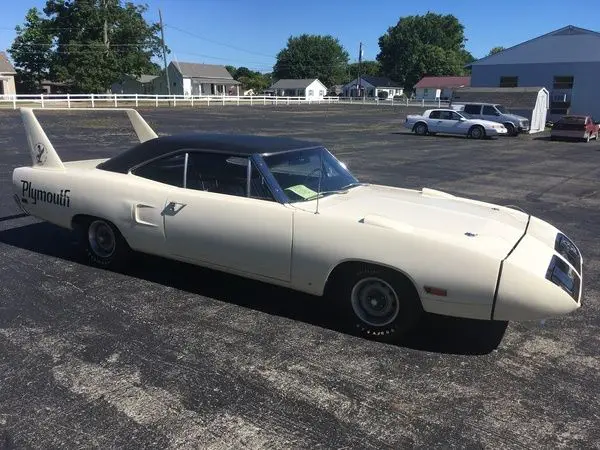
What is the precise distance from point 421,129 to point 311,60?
328 feet

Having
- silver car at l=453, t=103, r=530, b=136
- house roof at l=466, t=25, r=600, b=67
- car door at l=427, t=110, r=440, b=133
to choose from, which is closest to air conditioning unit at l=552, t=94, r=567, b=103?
house roof at l=466, t=25, r=600, b=67

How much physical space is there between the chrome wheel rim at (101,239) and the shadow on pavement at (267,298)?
0.27m

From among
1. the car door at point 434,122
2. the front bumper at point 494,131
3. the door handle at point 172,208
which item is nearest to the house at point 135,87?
the car door at point 434,122

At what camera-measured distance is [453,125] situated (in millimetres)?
25125

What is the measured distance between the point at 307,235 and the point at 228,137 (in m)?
1.55

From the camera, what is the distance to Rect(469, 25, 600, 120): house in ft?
119

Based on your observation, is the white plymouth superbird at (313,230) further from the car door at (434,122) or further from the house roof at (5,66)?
the house roof at (5,66)

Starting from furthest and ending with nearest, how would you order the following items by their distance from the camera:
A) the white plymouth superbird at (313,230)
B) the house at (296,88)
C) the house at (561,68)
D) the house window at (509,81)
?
the house at (296,88)
the house window at (509,81)
the house at (561,68)
the white plymouth superbird at (313,230)

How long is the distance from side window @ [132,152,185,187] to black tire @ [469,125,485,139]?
883 inches

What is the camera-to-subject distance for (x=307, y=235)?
368 cm

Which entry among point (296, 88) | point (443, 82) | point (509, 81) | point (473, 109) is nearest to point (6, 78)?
point (509, 81)

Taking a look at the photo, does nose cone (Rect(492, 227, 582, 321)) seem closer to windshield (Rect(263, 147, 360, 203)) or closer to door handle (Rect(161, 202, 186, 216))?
windshield (Rect(263, 147, 360, 203))

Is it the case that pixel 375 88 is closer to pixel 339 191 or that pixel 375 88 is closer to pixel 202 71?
pixel 202 71

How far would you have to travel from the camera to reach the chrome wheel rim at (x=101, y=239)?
15.9 ft
